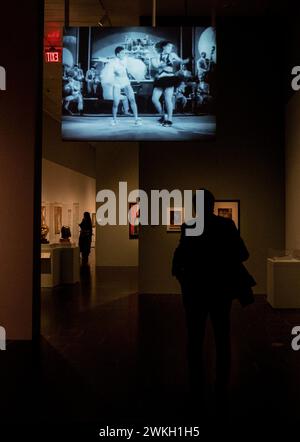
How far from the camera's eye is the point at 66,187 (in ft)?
66.0

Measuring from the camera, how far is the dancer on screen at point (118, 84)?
257 inches

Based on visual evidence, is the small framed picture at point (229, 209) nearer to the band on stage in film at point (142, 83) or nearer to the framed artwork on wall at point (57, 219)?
the band on stage in film at point (142, 83)

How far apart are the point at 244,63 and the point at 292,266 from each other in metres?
4.90

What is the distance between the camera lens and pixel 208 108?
21.6 feet

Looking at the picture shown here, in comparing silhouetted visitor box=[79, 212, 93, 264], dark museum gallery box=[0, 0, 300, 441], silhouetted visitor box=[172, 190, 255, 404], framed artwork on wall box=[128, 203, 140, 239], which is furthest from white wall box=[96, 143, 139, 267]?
silhouetted visitor box=[172, 190, 255, 404]

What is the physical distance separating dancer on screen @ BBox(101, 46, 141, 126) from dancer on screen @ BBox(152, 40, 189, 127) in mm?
290

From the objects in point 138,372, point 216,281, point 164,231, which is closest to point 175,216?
point 164,231

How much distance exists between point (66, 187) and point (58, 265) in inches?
304

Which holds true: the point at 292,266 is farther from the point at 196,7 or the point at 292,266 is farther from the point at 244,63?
the point at 196,7

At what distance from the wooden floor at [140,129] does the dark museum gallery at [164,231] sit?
2 cm

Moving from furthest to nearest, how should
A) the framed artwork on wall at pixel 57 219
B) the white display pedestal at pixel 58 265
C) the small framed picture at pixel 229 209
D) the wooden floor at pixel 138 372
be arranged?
1. the framed artwork on wall at pixel 57 219
2. the white display pedestal at pixel 58 265
3. the small framed picture at pixel 229 209
4. the wooden floor at pixel 138 372

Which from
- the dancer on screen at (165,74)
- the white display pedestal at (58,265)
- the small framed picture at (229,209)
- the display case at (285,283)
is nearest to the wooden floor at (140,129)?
the dancer on screen at (165,74)

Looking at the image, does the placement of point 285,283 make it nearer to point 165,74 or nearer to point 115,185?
point 165,74

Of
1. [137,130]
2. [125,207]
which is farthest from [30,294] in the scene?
[125,207]
